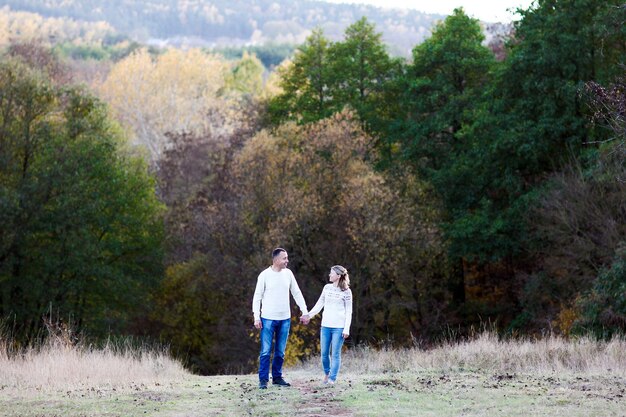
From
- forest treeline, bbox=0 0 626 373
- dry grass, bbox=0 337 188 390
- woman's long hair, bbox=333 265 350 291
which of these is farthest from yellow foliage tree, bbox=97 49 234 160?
woman's long hair, bbox=333 265 350 291

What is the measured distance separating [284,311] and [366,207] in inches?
879

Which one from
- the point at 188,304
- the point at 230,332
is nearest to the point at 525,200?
the point at 230,332

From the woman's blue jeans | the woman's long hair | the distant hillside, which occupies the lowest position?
the woman's blue jeans

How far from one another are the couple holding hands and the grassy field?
42 cm

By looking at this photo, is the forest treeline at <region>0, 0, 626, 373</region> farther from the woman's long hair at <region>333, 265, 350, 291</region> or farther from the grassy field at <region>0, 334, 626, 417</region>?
the woman's long hair at <region>333, 265, 350, 291</region>

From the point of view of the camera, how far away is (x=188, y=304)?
42906mm

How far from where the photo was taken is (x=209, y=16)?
628 feet

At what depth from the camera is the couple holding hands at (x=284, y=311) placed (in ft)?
42.6

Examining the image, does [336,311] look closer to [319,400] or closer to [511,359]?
[319,400]

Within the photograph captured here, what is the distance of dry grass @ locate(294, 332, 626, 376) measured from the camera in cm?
1468

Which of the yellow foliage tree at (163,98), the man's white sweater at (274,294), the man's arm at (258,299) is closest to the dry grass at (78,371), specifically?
the man's arm at (258,299)

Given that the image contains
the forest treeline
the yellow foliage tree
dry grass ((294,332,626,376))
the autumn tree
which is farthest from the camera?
the yellow foliage tree

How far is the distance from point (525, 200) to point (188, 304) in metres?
17.7

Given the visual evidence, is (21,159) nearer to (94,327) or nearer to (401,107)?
(94,327)
